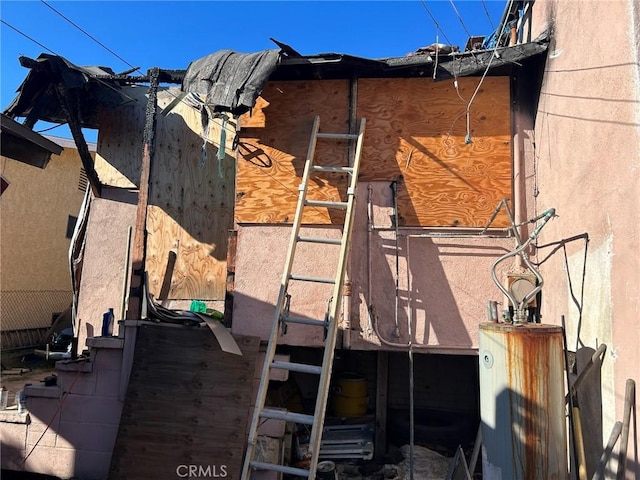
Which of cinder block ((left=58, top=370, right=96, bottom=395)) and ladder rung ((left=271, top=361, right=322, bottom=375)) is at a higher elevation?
ladder rung ((left=271, top=361, right=322, bottom=375))

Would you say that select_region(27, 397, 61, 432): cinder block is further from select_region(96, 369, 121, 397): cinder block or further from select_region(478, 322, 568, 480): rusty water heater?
select_region(478, 322, 568, 480): rusty water heater

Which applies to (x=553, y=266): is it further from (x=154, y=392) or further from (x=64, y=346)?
(x=64, y=346)

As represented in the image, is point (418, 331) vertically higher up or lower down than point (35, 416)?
higher up

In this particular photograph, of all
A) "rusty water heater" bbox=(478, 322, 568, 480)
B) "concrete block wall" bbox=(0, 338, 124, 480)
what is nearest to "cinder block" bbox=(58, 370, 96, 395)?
"concrete block wall" bbox=(0, 338, 124, 480)

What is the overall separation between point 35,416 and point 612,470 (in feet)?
17.2

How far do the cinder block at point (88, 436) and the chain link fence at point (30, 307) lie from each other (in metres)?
6.97

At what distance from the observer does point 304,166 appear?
5211 millimetres

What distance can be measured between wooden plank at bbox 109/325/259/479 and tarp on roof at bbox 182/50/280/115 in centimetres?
237

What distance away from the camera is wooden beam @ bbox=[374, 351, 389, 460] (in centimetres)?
555

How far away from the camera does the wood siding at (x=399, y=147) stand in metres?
5.00

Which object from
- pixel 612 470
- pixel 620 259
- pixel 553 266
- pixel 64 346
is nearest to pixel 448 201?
pixel 553 266

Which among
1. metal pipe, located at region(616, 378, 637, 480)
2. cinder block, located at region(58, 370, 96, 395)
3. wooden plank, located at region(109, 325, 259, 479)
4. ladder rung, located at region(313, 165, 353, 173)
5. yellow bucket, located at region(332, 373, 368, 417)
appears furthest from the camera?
yellow bucket, located at region(332, 373, 368, 417)

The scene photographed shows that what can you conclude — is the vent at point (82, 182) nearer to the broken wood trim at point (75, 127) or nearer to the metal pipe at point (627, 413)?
the broken wood trim at point (75, 127)

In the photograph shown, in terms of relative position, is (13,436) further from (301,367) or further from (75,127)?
(75,127)
